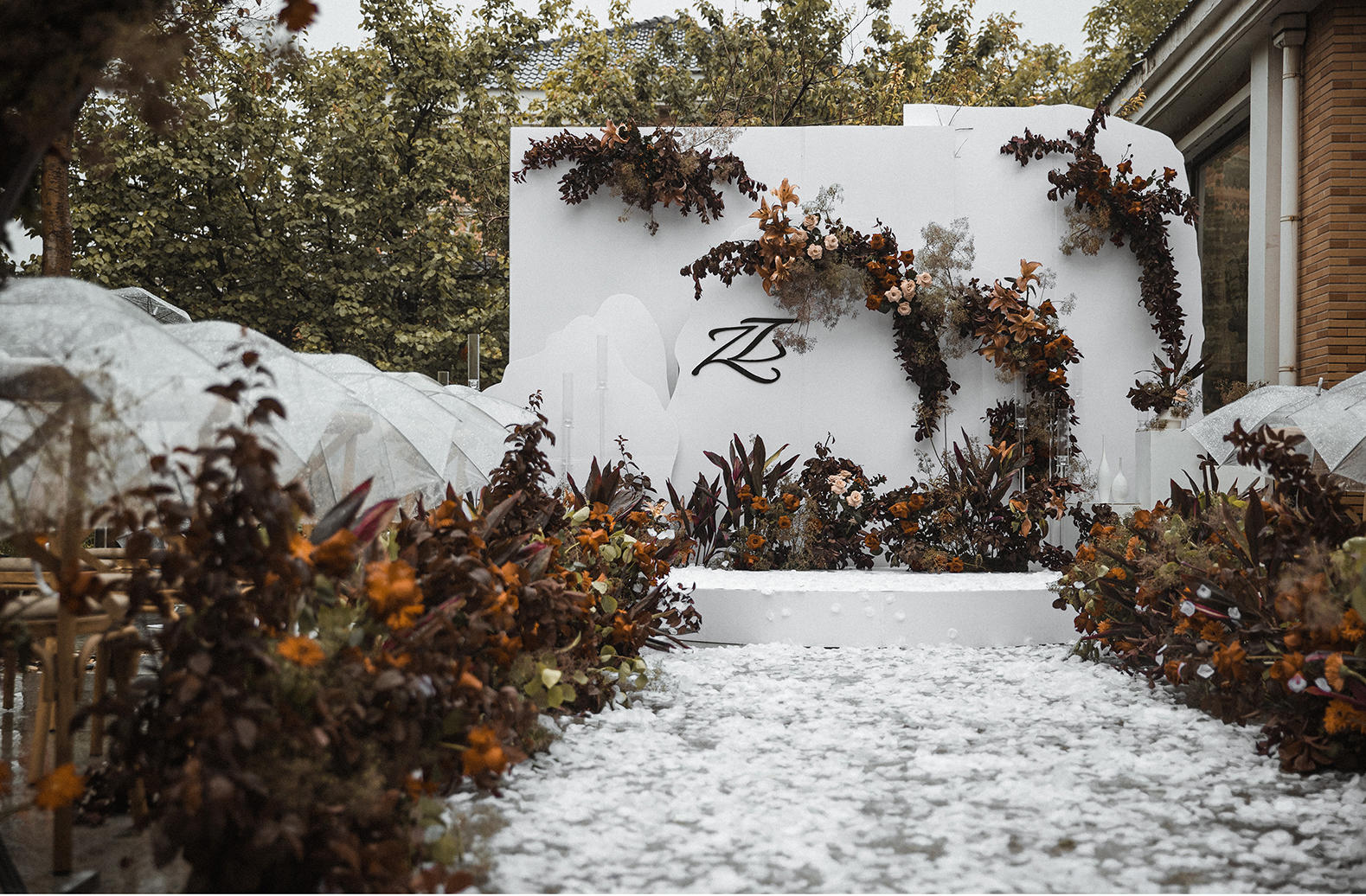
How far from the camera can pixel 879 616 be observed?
5805 millimetres

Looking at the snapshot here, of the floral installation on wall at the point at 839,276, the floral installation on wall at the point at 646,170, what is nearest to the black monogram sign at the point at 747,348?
the floral installation on wall at the point at 839,276

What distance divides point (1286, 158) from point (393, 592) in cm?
771

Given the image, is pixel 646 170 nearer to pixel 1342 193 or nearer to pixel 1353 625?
pixel 1342 193

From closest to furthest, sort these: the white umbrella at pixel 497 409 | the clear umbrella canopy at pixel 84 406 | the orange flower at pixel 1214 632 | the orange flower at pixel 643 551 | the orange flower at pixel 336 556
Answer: the clear umbrella canopy at pixel 84 406 → the orange flower at pixel 336 556 → the orange flower at pixel 1214 632 → the orange flower at pixel 643 551 → the white umbrella at pixel 497 409

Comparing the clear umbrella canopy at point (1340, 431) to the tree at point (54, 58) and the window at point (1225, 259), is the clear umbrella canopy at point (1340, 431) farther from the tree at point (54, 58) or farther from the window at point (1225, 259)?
the window at point (1225, 259)

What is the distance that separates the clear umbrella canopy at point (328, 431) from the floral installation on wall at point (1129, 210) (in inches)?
Answer: 204

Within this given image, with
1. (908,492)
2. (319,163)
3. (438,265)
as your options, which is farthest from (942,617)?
(319,163)

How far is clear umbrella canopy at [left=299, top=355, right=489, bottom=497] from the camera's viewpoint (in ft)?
13.9

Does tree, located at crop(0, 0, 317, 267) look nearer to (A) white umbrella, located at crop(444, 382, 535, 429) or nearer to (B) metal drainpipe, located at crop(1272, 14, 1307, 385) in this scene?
(A) white umbrella, located at crop(444, 382, 535, 429)

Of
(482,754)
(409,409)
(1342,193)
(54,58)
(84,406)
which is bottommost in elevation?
(482,754)

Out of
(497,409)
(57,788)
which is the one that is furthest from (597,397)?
(57,788)

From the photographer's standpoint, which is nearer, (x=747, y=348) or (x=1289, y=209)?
(x=747, y=348)

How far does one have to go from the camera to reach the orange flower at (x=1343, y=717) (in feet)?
9.91

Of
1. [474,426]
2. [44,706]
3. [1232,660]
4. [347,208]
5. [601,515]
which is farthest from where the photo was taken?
[347,208]
